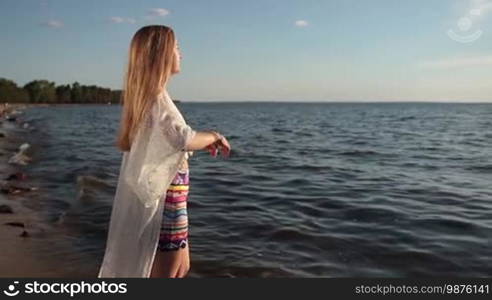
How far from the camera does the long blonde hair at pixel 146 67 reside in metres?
3.58

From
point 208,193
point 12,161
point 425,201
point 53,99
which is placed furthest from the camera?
point 53,99

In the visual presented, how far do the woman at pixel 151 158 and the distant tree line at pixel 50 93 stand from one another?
13117 cm

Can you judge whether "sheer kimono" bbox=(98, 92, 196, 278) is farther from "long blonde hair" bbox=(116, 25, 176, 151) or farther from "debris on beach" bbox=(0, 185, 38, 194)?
"debris on beach" bbox=(0, 185, 38, 194)

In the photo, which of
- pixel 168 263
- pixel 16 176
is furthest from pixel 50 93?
pixel 168 263

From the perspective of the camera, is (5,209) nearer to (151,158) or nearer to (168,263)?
(168,263)

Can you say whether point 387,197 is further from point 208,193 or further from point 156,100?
point 156,100

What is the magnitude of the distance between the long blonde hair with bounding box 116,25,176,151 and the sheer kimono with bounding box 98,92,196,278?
82mm

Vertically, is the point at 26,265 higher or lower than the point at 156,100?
lower

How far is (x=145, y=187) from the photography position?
3580 mm

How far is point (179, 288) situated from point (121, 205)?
0.85 metres

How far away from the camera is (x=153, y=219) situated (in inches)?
146

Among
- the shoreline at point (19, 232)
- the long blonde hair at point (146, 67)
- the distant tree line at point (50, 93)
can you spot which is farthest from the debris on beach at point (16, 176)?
the distant tree line at point (50, 93)

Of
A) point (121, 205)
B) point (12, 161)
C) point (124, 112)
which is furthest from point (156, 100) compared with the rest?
point (12, 161)

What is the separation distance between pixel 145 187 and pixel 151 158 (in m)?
0.22
